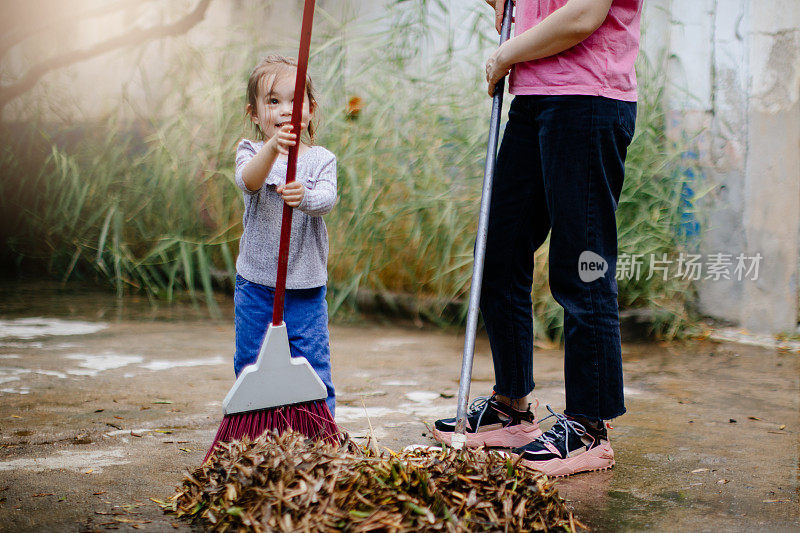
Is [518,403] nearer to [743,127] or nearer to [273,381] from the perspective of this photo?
[273,381]

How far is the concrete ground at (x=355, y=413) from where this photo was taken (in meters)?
1.62

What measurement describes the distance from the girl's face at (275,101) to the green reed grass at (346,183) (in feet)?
5.22

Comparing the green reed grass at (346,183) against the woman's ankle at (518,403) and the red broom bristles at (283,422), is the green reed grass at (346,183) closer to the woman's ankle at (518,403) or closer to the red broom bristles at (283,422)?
the woman's ankle at (518,403)

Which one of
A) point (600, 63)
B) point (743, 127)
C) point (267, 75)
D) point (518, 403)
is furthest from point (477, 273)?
point (743, 127)

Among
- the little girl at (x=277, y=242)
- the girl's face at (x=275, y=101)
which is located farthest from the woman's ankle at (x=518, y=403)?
the girl's face at (x=275, y=101)

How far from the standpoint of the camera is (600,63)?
5.74ft

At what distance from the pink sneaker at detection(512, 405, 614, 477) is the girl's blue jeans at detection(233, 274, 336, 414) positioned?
19.6 inches

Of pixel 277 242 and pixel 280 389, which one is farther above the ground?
pixel 277 242

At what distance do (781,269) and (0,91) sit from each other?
14.1 feet

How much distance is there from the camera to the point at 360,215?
11.7ft

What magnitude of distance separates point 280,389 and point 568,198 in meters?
0.73

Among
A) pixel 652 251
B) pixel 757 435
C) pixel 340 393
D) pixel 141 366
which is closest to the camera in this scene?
pixel 757 435

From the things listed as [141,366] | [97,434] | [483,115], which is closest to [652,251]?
[483,115]

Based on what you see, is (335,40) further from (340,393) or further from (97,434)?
(97,434)
